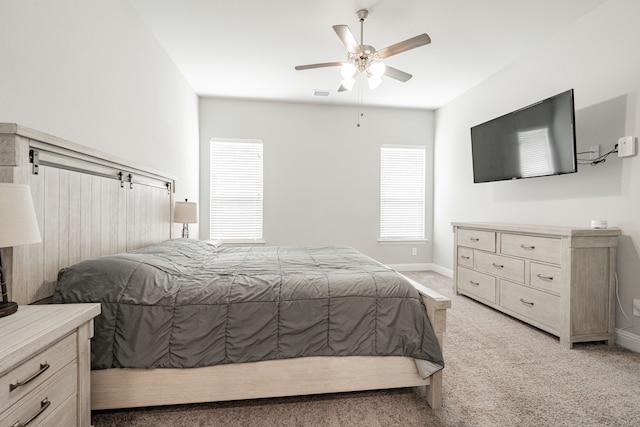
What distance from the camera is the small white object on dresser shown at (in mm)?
902

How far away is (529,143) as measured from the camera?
9.95 ft

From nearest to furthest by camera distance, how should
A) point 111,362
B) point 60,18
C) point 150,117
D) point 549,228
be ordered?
point 111,362 < point 60,18 < point 549,228 < point 150,117

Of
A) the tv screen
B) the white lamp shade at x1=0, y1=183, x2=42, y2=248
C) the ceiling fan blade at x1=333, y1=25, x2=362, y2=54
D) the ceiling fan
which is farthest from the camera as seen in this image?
the tv screen

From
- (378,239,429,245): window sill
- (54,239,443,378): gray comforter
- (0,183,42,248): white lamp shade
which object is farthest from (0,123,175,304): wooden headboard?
(378,239,429,245): window sill

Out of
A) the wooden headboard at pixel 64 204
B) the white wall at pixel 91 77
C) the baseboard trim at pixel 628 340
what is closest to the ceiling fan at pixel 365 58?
the white wall at pixel 91 77

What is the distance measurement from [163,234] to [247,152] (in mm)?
2095

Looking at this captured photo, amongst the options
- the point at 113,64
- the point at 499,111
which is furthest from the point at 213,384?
the point at 499,111

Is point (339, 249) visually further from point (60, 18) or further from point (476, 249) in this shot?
point (60, 18)

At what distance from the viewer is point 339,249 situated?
9.91 feet

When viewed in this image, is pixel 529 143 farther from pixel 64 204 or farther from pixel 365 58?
pixel 64 204

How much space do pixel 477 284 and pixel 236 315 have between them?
3003 millimetres

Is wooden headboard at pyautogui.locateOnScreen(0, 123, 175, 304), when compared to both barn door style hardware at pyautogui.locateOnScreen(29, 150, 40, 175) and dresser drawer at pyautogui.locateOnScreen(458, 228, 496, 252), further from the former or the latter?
dresser drawer at pyautogui.locateOnScreen(458, 228, 496, 252)

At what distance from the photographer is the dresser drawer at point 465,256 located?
3578 millimetres

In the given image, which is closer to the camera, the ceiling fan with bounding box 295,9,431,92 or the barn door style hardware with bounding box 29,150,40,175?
the barn door style hardware with bounding box 29,150,40,175
